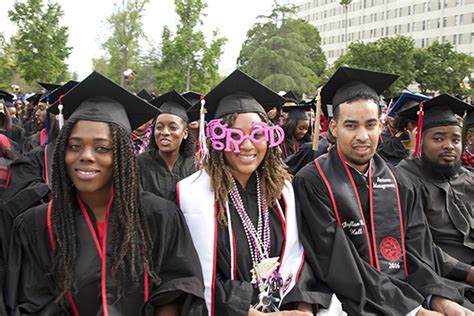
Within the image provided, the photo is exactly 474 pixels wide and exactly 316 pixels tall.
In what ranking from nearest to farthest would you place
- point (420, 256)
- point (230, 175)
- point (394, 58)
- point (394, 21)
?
point (230, 175)
point (420, 256)
point (394, 58)
point (394, 21)

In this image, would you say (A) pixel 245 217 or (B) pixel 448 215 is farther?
(B) pixel 448 215

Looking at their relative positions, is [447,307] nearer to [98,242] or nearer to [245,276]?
[245,276]

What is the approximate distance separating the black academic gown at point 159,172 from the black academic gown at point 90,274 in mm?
2126

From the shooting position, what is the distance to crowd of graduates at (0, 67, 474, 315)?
7.76 feet

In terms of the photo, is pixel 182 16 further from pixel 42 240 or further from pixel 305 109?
pixel 42 240

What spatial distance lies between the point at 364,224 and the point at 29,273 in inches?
77.3

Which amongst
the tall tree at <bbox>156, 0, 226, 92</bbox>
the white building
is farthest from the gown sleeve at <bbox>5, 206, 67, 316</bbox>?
the white building

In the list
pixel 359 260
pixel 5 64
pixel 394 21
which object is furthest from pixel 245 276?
pixel 394 21

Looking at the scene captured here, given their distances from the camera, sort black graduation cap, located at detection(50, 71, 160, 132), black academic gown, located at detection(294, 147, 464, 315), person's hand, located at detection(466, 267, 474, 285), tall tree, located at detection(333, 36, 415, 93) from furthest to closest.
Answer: tall tree, located at detection(333, 36, 415, 93)
person's hand, located at detection(466, 267, 474, 285)
black academic gown, located at detection(294, 147, 464, 315)
black graduation cap, located at detection(50, 71, 160, 132)

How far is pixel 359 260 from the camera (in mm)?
2785

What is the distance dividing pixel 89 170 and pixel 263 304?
4.07ft

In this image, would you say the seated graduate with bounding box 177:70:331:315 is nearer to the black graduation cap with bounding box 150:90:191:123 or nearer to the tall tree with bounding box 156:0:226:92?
the black graduation cap with bounding box 150:90:191:123

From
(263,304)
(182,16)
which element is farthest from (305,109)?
(182,16)

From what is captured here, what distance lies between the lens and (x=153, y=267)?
2.44 meters
